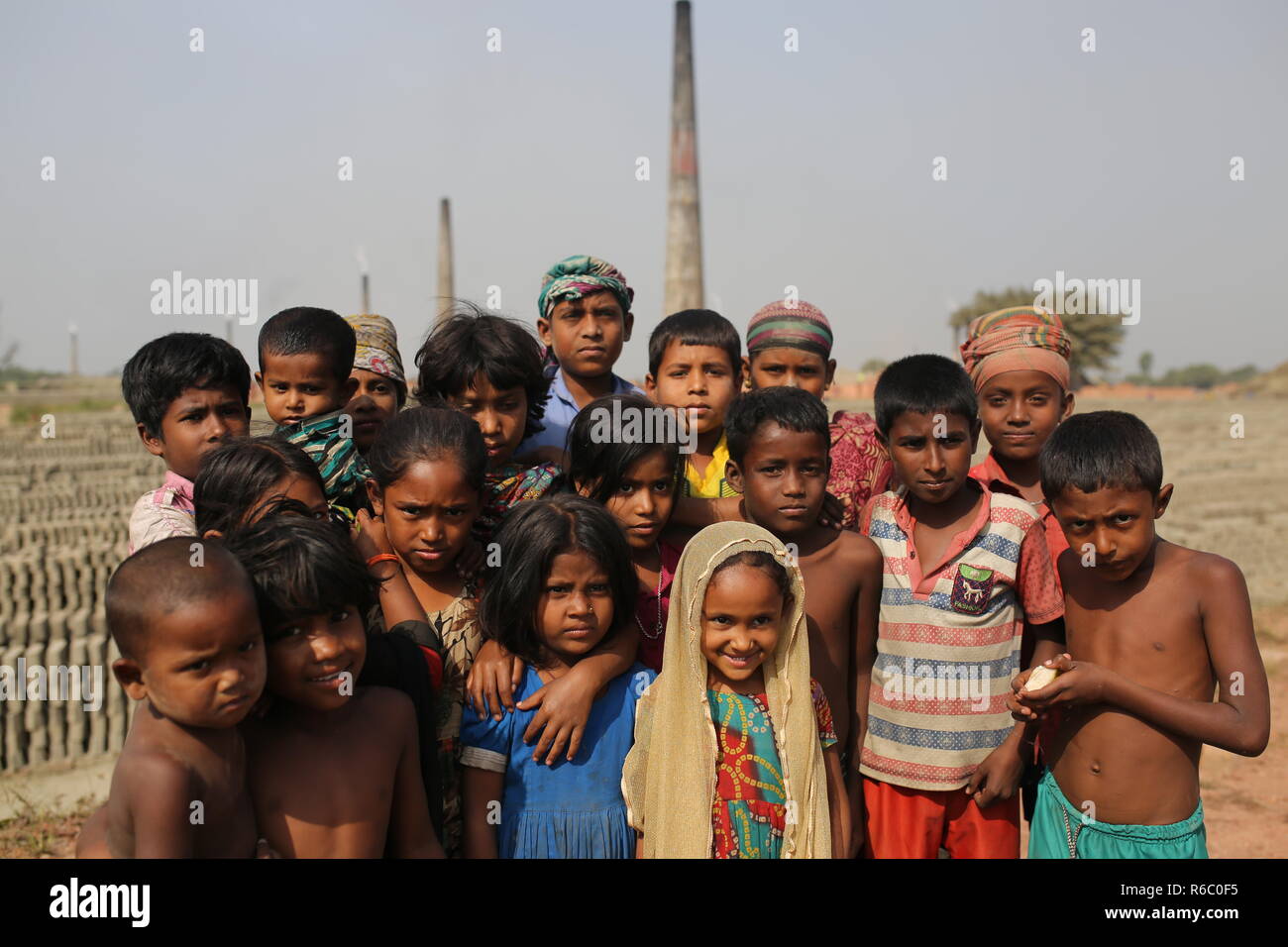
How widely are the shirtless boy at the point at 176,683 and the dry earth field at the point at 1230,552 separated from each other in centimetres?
420

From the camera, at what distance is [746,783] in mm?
2627

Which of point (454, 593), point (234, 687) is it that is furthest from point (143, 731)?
point (454, 593)

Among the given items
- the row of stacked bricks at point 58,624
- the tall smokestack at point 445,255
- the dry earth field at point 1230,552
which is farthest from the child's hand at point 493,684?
the tall smokestack at point 445,255

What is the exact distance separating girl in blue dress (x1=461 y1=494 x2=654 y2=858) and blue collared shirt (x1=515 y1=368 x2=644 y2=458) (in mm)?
1213

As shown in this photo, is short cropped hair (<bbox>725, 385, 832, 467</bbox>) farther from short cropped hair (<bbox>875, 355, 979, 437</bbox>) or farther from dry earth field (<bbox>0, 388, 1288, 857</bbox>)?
dry earth field (<bbox>0, 388, 1288, 857</bbox>)

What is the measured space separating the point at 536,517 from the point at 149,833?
3.89 ft

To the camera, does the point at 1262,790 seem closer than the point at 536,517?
No

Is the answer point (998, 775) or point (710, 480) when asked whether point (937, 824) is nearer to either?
point (998, 775)

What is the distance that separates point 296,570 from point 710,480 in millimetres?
1799

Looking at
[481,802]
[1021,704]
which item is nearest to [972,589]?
[1021,704]

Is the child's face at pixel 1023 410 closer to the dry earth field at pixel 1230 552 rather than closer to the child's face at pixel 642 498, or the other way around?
the child's face at pixel 642 498
